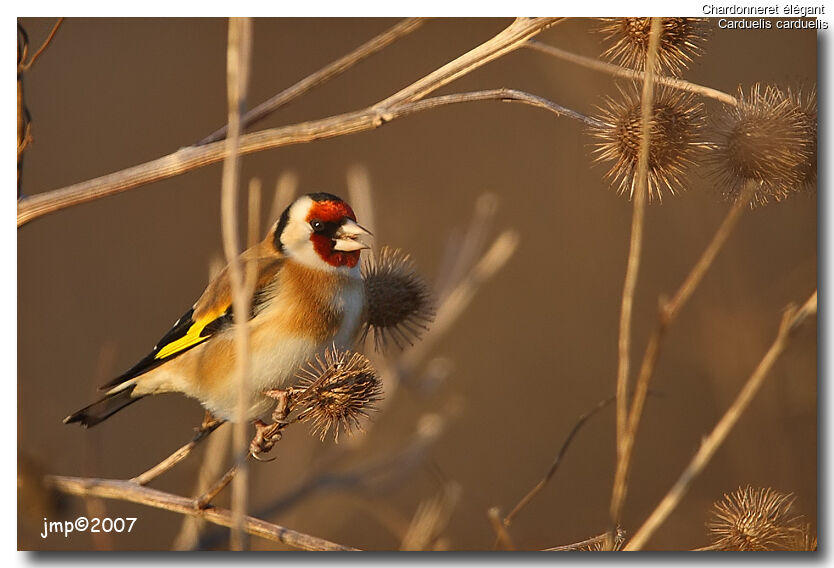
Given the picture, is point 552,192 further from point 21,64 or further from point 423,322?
point 21,64

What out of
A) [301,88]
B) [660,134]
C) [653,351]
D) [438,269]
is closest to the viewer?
[653,351]

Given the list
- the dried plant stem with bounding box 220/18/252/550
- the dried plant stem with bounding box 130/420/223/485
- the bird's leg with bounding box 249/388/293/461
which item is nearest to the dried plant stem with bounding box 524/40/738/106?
the dried plant stem with bounding box 220/18/252/550

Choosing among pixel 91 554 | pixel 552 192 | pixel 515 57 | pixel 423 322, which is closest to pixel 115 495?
pixel 91 554

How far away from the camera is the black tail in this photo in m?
2.66

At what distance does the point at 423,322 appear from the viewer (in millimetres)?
2625

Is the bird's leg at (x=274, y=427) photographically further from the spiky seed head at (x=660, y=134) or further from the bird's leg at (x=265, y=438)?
the spiky seed head at (x=660, y=134)

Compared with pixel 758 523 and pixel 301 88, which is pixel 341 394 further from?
pixel 758 523

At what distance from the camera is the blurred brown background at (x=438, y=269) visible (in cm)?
281

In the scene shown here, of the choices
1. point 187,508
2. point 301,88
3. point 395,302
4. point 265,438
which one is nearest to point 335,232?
point 395,302

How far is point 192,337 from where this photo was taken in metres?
2.62

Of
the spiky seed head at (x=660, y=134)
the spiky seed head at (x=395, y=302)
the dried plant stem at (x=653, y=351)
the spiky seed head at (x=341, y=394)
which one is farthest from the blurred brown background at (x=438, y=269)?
the dried plant stem at (x=653, y=351)

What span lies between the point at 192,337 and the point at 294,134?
33.3 inches

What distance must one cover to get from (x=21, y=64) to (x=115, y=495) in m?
1.12

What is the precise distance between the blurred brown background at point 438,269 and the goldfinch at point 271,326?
104mm
